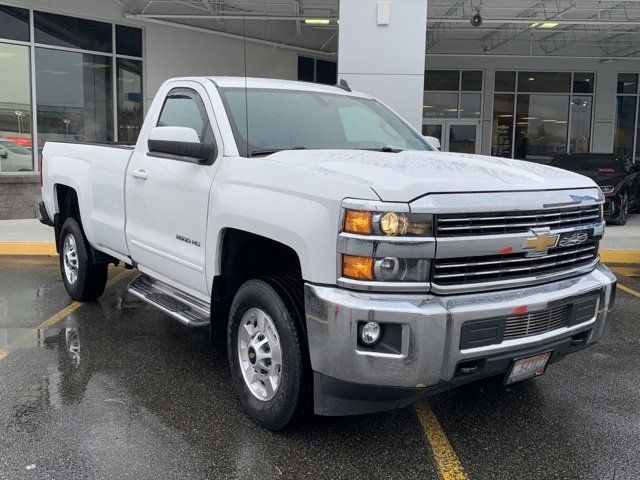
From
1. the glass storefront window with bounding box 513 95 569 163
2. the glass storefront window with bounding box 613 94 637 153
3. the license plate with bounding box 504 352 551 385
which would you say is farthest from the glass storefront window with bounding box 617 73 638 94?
the license plate with bounding box 504 352 551 385

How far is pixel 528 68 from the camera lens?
2092 centimetres

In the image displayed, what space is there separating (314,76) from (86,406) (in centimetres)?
1707

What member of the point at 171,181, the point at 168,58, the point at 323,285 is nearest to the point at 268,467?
the point at 323,285

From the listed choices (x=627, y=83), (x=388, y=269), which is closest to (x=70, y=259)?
(x=388, y=269)

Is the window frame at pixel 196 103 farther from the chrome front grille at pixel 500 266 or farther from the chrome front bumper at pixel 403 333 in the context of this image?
the chrome front grille at pixel 500 266

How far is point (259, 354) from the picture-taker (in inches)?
141

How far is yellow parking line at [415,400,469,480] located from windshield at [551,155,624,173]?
37.1 feet

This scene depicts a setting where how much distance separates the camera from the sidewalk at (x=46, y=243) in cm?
945

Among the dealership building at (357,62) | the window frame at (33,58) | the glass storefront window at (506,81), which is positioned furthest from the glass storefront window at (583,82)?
the window frame at (33,58)

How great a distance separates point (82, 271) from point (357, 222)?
4137mm

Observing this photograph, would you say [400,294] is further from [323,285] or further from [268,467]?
[268,467]

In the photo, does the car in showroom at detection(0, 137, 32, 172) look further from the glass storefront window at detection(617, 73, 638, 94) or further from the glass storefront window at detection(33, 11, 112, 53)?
the glass storefront window at detection(617, 73, 638, 94)

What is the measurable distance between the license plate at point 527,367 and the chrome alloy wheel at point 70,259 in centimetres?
460

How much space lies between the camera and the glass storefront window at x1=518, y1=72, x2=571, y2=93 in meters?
21.0
